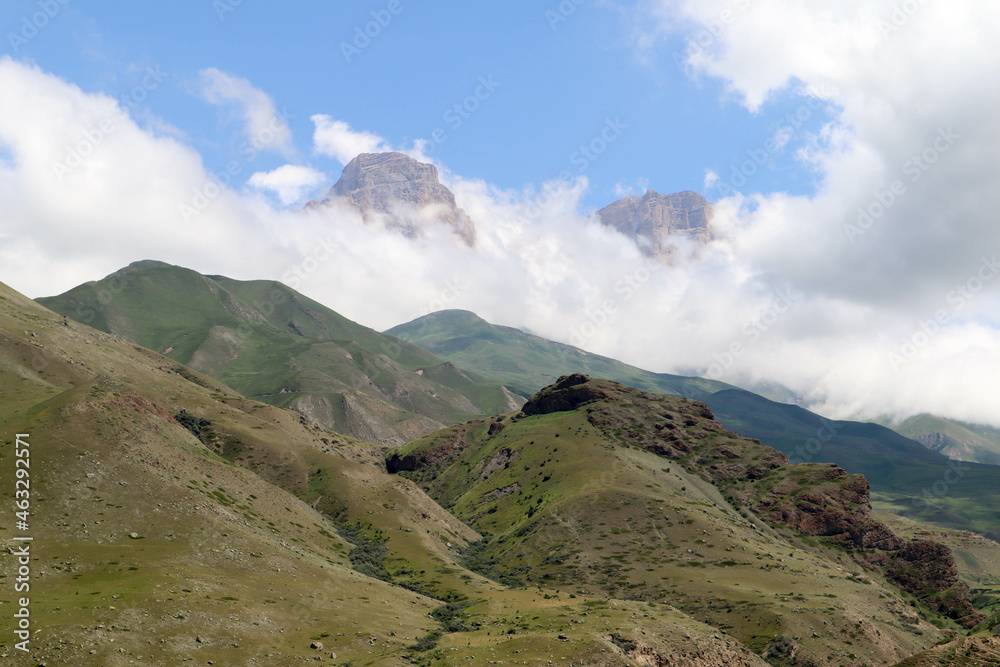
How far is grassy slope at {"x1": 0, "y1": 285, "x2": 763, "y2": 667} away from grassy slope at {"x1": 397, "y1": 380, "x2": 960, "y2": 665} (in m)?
24.6

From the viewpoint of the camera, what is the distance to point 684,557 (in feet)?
438

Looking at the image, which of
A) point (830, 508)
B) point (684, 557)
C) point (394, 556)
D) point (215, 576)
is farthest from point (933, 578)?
point (215, 576)

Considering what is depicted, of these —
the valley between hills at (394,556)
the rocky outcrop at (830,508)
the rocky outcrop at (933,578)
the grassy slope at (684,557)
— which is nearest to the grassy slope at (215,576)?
the valley between hills at (394,556)

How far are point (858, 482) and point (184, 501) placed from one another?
7499 inches

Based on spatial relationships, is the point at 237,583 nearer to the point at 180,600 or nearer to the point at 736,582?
the point at 180,600

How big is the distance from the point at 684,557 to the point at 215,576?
325ft

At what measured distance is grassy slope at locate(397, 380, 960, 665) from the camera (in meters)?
95.6

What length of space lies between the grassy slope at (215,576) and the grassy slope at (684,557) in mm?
24572

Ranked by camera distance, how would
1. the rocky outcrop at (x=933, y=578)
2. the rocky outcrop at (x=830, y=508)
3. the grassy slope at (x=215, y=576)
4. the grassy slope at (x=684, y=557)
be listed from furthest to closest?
the rocky outcrop at (x=830, y=508), the rocky outcrop at (x=933, y=578), the grassy slope at (x=684, y=557), the grassy slope at (x=215, y=576)

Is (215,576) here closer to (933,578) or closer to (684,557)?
(684,557)

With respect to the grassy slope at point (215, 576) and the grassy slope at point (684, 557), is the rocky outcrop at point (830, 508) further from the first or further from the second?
the grassy slope at point (215, 576)

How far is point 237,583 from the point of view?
7194cm

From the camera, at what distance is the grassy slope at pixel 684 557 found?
95.6 meters

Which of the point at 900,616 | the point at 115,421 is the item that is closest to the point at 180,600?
the point at 115,421
